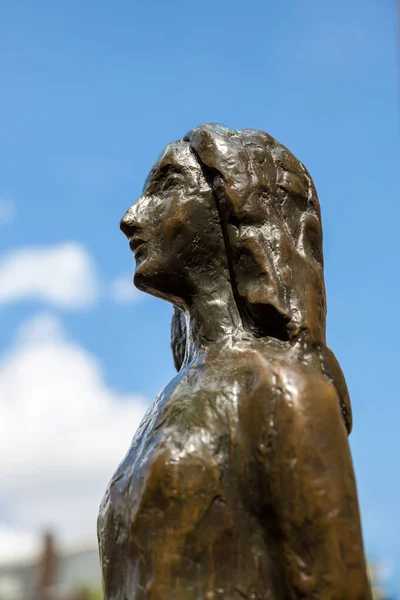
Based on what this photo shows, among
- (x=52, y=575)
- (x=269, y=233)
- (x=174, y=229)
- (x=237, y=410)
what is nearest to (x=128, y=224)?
(x=174, y=229)

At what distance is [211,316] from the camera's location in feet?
13.3

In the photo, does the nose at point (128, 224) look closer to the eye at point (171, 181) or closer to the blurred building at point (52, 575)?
the eye at point (171, 181)

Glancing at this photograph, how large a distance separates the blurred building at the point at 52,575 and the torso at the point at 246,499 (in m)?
9.80

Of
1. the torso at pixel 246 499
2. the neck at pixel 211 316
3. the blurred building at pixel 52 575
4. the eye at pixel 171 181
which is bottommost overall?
the torso at pixel 246 499

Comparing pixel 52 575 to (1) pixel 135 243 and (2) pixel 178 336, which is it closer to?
(2) pixel 178 336

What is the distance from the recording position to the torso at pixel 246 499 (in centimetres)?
321

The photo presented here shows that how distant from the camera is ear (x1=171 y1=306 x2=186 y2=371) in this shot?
4.64 meters

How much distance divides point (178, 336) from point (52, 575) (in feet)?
31.9

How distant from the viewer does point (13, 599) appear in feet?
50.6

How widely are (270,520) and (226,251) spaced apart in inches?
51.3

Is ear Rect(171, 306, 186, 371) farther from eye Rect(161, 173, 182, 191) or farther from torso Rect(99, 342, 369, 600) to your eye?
torso Rect(99, 342, 369, 600)

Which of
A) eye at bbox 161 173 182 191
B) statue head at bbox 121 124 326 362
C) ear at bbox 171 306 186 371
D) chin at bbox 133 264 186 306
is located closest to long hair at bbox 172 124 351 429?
statue head at bbox 121 124 326 362

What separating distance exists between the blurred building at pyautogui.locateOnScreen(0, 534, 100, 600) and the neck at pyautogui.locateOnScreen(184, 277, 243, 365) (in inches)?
375

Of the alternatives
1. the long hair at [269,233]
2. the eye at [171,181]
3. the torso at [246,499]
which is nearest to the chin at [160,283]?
the long hair at [269,233]
